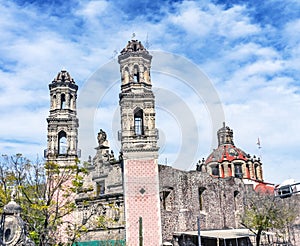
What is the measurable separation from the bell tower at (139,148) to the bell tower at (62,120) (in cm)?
610

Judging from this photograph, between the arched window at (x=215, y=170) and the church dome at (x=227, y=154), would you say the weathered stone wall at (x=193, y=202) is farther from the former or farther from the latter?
the church dome at (x=227, y=154)

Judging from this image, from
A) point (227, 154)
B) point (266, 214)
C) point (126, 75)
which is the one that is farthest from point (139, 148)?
point (227, 154)

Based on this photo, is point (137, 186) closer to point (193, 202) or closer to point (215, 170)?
point (193, 202)

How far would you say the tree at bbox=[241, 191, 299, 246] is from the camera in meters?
28.9

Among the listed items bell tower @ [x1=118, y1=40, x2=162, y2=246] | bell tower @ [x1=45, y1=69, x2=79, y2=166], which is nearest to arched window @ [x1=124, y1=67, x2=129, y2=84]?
bell tower @ [x1=118, y1=40, x2=162, y2=246]

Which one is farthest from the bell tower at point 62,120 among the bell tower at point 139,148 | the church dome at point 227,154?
the church dome at point 227,154

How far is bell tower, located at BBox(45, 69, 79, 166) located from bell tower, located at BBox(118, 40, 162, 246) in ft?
20.0

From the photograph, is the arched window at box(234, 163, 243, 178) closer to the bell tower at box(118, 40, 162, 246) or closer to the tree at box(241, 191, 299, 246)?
the tree at box(241, 191, 299, 246)

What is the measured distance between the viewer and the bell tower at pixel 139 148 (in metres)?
25.5

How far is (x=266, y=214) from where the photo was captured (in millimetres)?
29141

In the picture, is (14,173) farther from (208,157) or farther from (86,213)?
(208,157)

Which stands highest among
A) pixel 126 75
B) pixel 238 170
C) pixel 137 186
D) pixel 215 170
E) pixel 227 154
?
pixel 126 75

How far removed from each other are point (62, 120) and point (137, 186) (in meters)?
9.75

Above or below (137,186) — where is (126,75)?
above
